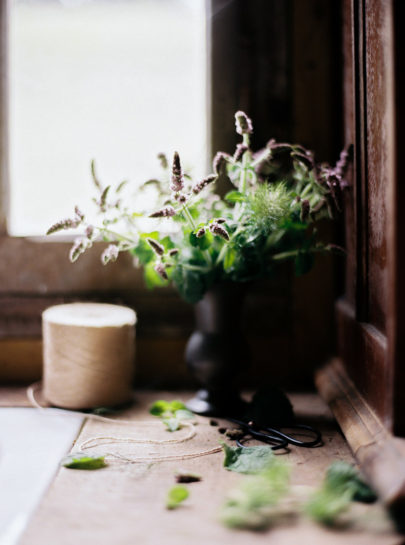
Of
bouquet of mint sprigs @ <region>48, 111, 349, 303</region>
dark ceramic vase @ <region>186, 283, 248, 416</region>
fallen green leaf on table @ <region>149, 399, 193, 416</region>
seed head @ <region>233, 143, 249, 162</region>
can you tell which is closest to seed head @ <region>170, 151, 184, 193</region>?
bouquet of mint sprigs @ <region>48, 111, 349, 303</region>

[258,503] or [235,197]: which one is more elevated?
[235,197]

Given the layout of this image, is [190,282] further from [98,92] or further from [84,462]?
[98,92]

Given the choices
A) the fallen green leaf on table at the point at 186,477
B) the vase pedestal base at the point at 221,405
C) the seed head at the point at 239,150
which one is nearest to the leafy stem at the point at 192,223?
the seed head at the point at 239,150

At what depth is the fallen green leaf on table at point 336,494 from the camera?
59 cm

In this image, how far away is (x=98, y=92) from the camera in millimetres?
1272

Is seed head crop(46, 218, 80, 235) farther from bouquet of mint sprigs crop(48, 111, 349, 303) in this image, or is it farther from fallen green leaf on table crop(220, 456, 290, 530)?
fallen green leaf on table crop(220, 456, 290, 530)

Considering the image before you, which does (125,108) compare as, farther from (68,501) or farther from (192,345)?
(68,501)

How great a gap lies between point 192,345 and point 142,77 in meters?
0.67

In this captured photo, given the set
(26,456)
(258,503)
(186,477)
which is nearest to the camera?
(258,503)

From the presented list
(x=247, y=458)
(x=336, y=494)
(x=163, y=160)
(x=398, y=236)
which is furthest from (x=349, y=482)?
(x=163, y=160)

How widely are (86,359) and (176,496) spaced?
393 mm

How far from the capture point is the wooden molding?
0.59 metres

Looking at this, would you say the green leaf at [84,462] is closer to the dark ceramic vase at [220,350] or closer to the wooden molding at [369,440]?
the dark ceramic vase at [220,350]

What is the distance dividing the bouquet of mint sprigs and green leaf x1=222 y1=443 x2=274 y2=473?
28 cm
